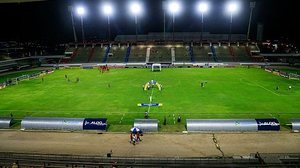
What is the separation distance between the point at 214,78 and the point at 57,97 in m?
35.6

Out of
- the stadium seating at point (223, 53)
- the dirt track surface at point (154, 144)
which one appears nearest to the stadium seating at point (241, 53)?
the stadium seating at point (223, 53)

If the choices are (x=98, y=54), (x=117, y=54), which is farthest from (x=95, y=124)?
(x=98, y=54)

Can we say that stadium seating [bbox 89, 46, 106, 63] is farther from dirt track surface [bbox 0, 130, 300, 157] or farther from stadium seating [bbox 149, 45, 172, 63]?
dirt track surface [bbox 0, 130, 300, 157]

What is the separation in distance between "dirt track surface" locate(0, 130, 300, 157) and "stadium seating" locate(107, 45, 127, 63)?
6841 centimetres

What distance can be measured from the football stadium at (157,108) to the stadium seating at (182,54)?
362mm

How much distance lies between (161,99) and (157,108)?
5.01 metres

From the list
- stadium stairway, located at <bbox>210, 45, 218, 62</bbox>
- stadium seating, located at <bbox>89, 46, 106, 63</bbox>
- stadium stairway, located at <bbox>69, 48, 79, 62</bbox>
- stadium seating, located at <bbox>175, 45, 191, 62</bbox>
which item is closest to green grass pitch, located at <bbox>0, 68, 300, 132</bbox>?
stadium stairway, located at <bbox>210, 45, 218, 62</bbox>

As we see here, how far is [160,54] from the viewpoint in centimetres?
9800

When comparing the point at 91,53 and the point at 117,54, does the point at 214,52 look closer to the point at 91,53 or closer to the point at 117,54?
the point at 117,54

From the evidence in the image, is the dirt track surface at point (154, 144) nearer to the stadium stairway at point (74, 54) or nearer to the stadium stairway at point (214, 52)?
the stadium stairway at point (214, 52)

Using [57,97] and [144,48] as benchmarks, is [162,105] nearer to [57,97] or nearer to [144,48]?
[57,97]

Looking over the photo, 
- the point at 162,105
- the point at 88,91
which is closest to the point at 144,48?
the point at 88,91

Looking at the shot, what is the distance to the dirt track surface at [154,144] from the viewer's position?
24.0 m

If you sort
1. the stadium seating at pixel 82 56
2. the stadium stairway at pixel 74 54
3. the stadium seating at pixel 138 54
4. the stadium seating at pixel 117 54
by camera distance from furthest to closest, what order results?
the stadium stairway at pixel 74 54 → the stadium seating at pixel 82 56 → the stadium seating at pixel 117 54 → the stadium seating at pixel 138 54
